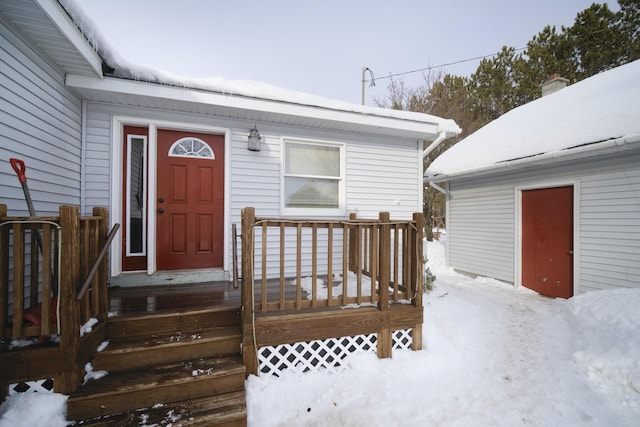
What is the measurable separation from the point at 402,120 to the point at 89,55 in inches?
160

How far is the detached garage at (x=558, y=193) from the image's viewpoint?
428 centimetres

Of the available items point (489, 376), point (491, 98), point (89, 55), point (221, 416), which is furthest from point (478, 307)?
point (491, 98)

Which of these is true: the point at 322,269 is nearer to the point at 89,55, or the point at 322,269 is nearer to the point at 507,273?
the point at 89,55

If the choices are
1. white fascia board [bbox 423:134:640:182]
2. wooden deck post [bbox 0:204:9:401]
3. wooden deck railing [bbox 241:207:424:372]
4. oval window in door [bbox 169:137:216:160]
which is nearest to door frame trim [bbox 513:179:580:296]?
white fascia board [bbox 423:134:640:182]

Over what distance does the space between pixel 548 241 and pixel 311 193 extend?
4.95 metres

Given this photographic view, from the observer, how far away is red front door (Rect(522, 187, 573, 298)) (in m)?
4.96

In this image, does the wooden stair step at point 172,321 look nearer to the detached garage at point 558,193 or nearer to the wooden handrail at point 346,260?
the wooden handrail at point 346,260

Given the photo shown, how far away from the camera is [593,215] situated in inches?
181

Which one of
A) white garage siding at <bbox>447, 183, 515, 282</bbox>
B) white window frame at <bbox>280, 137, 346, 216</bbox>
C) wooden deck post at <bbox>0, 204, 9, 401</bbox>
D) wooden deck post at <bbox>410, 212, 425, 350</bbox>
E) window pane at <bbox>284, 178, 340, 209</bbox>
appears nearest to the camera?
wooden deck post at <bbox>0, 204, 9, 401</bbox>

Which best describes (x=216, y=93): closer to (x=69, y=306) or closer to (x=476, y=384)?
(x=69, y=306)

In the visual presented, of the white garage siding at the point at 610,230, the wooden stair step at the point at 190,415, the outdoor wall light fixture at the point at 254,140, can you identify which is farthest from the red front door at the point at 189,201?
the white garage siding at the point at 610,230

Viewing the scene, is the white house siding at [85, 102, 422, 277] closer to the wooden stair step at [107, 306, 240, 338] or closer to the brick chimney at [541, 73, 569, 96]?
the wooden stair step at [107, 306, 240, 338]

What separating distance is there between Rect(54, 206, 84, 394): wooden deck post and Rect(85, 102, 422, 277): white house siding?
1.79 meters

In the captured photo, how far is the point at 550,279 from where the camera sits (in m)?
5.20
